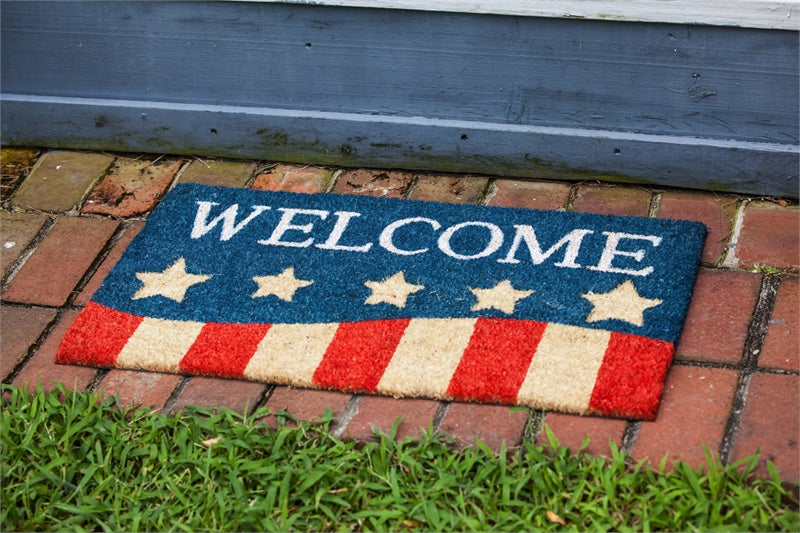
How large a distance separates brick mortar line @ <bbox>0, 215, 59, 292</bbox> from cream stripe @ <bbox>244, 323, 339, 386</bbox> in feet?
2.92

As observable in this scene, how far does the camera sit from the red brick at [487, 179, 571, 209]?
9.78 feet

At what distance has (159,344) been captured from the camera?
2.49 metres

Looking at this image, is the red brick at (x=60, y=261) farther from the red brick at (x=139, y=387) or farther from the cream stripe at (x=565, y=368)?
the cream stripe at (x=565, y=368)

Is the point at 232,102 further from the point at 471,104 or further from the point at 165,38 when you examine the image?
the point at 471,104

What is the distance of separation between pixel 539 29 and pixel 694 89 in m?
0.49

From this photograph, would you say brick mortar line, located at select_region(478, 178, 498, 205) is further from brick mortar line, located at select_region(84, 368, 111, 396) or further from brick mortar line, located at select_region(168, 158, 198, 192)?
brick mortar line, located at select_region(84, 368, 111, 396)

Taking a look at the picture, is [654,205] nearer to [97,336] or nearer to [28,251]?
[97,336]

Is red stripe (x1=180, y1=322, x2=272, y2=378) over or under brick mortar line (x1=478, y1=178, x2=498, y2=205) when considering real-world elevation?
over

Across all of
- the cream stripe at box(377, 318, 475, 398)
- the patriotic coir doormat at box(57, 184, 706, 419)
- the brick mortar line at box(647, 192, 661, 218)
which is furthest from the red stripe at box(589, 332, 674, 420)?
the brick mortar line at box(647, 192, 661, 218)

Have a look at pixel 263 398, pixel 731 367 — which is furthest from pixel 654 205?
pixel 263 398

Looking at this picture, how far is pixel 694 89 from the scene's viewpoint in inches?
112

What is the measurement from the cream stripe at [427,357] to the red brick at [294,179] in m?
0.86

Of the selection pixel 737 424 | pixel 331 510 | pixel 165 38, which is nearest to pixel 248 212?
pixel 165 38

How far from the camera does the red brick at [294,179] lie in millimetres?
3164
